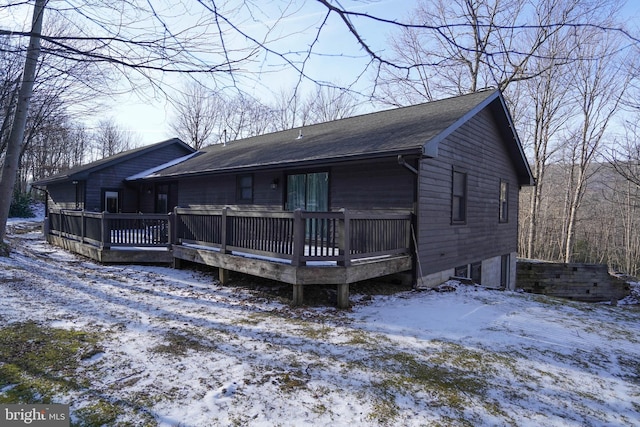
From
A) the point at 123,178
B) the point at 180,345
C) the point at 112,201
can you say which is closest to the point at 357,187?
the point at 180,345

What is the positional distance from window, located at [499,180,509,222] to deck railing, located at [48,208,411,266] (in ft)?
20.2

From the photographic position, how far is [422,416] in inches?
113

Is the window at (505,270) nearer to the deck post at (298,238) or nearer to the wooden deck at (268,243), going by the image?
the wooden deck at (268,243)

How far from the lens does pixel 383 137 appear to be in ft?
27.0

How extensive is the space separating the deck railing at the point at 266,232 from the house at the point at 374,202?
1.0 inches

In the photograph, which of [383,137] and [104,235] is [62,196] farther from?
[383,137]

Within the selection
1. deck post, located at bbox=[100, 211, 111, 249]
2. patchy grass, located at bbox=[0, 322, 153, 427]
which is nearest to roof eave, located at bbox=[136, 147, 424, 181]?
deck post, located at bbox=[100, 211, 111, 249]

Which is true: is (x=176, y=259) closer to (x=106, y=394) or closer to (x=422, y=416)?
(x=106, y=394)

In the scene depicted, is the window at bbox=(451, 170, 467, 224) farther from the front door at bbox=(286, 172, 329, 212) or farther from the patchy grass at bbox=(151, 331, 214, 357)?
the patchy grass at bbox=(151, 331, 214, 357)

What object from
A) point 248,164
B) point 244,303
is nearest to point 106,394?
point 244,303

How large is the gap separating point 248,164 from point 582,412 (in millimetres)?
9025

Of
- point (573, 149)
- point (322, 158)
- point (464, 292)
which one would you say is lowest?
point (464, 292)

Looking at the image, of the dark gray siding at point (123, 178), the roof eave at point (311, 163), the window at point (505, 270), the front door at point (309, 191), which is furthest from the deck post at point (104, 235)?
the window at point (505, 270)

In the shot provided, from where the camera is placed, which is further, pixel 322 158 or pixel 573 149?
pixel 573 149
